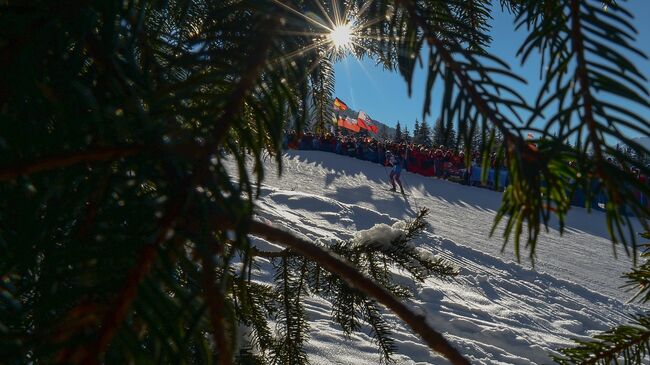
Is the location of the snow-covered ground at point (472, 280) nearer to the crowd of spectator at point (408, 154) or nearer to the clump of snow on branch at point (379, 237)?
the clump of snow on branch at point (379, 237)

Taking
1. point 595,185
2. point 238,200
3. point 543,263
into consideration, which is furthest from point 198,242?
point 543,263

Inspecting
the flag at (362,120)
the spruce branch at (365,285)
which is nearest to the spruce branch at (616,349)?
the spruce branch at (365,285)

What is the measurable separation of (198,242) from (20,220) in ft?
0.31

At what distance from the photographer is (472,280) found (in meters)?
5.27

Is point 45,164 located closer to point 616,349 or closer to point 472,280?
point 616,349

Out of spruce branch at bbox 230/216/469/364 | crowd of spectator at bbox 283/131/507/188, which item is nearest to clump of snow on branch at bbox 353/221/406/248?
spruce branch at bbox 230/216/469/364

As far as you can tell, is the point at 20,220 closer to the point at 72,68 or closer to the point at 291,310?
the point at 72,68

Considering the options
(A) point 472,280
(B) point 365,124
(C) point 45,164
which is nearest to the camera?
(C) point 45,164

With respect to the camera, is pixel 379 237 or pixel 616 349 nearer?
pixel 616 349

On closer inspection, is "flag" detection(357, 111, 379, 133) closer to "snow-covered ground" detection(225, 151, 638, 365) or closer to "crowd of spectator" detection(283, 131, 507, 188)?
"snow-covered ground" detection(225, 151, 638, 365)

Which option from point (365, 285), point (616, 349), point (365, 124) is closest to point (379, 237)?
point (616, 349)

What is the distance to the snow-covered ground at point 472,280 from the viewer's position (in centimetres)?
343

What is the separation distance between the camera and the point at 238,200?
0.69ft

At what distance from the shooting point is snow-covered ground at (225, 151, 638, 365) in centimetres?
343
